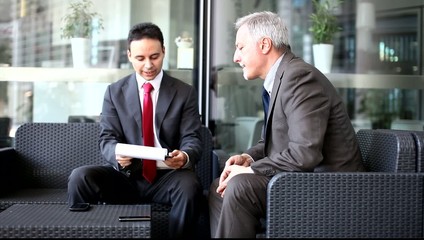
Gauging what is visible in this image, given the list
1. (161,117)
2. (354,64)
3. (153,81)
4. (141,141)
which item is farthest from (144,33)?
(354,64)

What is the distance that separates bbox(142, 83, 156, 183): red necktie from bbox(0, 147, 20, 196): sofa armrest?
81 centimetres

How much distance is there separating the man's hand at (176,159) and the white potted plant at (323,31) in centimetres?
203

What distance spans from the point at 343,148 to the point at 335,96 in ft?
0.73

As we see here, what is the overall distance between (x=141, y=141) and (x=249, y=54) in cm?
77

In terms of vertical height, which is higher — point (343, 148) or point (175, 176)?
point (343, 148)

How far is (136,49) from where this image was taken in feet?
9.87

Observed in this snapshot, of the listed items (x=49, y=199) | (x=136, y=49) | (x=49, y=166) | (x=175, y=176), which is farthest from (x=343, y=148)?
(x=49, y=166)

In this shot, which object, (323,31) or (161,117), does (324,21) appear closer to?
(323,31)

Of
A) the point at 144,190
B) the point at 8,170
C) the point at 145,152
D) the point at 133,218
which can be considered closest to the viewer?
the point at 133,218

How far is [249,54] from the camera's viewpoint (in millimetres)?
2674

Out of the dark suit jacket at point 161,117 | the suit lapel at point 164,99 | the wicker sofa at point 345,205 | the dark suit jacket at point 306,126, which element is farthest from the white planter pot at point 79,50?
the wicker sofa at point 345,205

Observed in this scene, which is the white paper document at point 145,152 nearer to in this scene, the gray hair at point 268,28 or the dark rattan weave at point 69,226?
the dark rattan weave at point 69,226

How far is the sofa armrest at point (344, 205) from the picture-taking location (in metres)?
2.28

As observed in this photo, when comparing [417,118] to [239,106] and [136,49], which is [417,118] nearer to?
[239,106]
